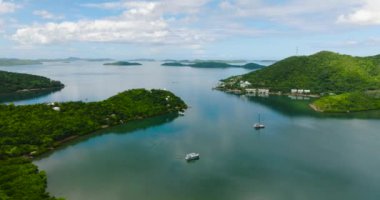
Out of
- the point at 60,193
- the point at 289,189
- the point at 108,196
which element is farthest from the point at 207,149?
the point at 60,193

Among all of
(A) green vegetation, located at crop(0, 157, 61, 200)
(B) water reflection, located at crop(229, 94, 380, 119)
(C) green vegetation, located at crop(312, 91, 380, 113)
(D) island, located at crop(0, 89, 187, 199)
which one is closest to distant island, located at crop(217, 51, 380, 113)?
(C) green vegetation, located at crop(312, 91, 380, 113)

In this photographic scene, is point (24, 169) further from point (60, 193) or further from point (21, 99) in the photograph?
point (21, 99)

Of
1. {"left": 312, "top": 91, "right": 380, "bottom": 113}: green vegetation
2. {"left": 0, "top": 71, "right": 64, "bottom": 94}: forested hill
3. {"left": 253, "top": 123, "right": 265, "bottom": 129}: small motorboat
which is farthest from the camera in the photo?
{"left": 0, "top": 71, "right": 64, "bottom": 94}: forested hill

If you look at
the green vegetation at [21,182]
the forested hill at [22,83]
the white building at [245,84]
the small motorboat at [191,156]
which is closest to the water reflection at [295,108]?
the white building at [245,84]

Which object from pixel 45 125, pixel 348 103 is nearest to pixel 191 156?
pixel 45 125

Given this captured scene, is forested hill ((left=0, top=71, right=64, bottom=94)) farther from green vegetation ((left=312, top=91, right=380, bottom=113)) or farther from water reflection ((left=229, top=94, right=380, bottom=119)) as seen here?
green vegetation ((left=312, top=91, right=380, bottom=113))

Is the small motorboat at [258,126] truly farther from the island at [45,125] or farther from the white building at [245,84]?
the white building at [245,84]
